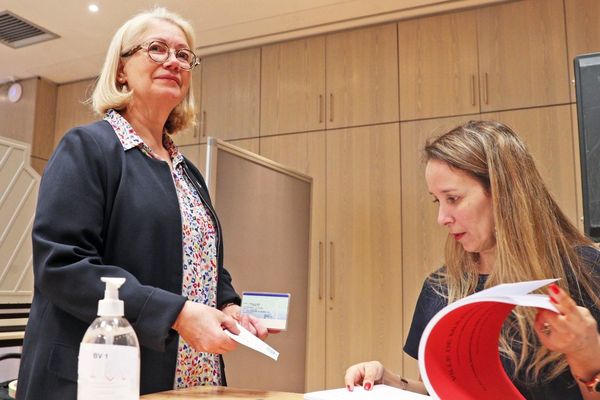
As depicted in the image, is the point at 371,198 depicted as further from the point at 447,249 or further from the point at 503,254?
the point at 503,254

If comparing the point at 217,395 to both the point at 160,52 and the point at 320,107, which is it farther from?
the point at 320,107

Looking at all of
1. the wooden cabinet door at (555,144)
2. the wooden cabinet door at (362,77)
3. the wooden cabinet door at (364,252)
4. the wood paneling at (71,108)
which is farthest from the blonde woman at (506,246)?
the wood paneling at (71,108)

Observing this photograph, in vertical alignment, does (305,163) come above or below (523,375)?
above

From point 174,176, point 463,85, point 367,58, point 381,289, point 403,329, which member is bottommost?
point 403,329

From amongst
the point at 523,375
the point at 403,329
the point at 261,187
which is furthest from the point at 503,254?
the point at 403,329

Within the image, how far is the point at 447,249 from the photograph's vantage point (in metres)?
1.34

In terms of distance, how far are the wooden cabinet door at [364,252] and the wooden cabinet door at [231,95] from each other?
2.58 feet

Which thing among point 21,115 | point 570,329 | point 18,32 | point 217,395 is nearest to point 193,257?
point 217,395

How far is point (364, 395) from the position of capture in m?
0.95

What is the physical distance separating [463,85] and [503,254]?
280cm

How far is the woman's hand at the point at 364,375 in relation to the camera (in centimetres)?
108

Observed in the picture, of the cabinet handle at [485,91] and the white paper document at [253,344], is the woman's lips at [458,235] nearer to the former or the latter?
the white paper document at [253,344]

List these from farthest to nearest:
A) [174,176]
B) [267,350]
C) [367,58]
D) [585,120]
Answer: [367,58] → [585,120] → [174,176] → [267,350]

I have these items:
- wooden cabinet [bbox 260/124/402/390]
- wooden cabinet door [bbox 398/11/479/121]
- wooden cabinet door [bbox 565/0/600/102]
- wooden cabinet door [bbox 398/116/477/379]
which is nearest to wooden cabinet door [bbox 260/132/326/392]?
wooden cabinet [bbox 260/124/402/390]
